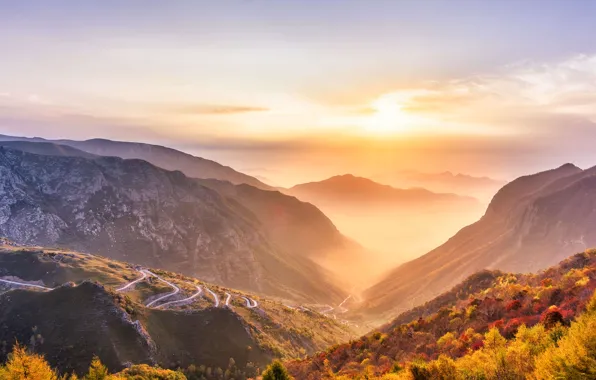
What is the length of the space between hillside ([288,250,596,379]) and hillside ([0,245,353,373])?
20327 mm

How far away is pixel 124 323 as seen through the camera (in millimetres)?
73375

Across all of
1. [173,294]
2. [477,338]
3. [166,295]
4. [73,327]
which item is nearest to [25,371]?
[73,327]

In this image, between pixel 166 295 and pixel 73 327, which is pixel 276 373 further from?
pixel 166 295

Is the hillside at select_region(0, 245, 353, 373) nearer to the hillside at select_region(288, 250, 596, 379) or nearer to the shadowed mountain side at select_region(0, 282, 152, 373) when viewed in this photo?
the shadowed mountain side at select_region(0, 282, 152, 373)

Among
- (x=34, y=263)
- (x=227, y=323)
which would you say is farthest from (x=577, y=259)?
(x=34, y=263)

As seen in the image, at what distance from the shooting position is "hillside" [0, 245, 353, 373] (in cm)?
6875

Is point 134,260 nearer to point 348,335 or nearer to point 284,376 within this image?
point 348,335

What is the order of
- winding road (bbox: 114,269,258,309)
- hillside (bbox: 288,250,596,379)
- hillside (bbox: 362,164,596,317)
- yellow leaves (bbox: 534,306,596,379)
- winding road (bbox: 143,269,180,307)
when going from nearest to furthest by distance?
1. yellow leaves (bbox: 534,306,596,379)
2. hillside (bbox: 288,250,596,379)
3. winding road (bbox: 143,269,180,307)
4. winding road (bbox: 114,269,258,309)
5. hillside (bbox: 362,164,596,317)

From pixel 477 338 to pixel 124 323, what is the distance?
2326 inches

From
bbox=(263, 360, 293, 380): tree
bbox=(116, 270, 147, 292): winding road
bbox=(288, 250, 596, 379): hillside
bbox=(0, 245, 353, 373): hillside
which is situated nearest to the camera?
bbox=(288, 250, 596, 379): hillside

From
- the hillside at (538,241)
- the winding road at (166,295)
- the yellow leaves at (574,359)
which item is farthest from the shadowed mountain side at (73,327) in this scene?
the hillside at (538,241)

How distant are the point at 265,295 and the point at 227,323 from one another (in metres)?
111

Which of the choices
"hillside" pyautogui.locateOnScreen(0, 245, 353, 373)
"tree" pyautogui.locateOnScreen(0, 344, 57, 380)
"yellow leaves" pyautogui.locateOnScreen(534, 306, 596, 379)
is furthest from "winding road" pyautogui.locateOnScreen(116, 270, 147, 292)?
"yellow leaves" pyautogui.locateOnScreen(534, 306, 596, 379)

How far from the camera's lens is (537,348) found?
29812mm
